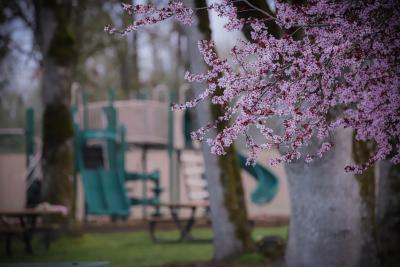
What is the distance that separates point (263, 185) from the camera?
21.4 meters

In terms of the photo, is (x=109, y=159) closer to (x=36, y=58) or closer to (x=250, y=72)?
(x=36, y=58)

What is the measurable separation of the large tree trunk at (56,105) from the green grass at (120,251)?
128cm

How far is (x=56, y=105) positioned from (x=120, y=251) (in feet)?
14.0

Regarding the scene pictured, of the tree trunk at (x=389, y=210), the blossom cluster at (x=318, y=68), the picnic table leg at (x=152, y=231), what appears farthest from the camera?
the picnic table leg at (x=152, y=231)

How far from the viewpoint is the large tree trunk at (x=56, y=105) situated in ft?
53.5

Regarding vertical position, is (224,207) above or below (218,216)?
above

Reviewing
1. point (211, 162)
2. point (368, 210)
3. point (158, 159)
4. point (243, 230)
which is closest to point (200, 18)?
point (211, 162)

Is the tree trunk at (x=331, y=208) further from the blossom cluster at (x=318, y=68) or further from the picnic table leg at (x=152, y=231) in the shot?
the picnic table leg at (x=152, y=231)

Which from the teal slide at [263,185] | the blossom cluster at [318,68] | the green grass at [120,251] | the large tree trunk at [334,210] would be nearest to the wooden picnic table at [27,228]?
the green grass at [120,251]

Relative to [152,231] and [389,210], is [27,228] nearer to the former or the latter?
[152,231]

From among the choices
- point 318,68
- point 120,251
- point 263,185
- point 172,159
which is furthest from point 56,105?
point 318,68

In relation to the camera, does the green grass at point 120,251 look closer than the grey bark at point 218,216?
No

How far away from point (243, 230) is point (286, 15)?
604 centimetres

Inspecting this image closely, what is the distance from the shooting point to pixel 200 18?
1109 centimetres
